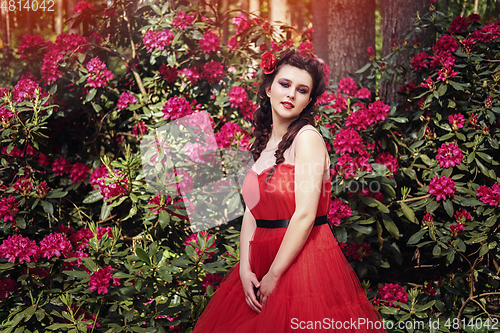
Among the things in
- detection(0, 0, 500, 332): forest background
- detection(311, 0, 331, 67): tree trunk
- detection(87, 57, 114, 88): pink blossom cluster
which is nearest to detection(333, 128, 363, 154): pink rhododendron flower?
detection(0, 0, 500, 332): forest background

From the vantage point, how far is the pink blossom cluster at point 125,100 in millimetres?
3031

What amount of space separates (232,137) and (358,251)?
118 cm

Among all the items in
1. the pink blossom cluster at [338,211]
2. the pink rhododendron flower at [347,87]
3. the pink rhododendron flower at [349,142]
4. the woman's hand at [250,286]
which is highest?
the pink rhododendron flower at [347,87]

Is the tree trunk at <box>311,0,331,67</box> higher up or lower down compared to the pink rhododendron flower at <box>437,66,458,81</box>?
higher up

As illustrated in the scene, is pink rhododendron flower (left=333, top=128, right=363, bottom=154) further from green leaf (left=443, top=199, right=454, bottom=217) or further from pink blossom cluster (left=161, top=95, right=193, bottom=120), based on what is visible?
pink blossom cluster (left=161, top=95, right=193, bottom=120)

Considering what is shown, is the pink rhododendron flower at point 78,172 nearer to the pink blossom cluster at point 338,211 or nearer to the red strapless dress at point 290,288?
the red strapless dress at point 290,288

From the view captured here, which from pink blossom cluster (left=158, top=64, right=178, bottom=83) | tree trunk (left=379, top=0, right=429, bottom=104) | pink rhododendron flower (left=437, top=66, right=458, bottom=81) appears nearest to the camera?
pink rhododendron flower (left=437, top=66, right=458, bottom=81)

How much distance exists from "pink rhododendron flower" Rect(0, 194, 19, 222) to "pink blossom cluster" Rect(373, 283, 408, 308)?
2.47 m

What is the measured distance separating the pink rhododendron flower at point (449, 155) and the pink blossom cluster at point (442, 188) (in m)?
0.12

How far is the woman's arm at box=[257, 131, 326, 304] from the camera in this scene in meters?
1.43

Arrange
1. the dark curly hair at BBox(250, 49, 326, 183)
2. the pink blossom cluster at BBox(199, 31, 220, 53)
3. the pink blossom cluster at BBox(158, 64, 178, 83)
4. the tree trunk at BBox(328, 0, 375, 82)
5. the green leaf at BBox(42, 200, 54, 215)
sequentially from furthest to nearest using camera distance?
the tree trunk at BBox(328, 0, 375, 82) → the pink blossom cluster at BBox(158, 64, 178, 83) → the pink blossom cluster at BBox(199, 31, 220, 53) → the green leaf at BBox(42, 200, 54, 215) → the dark curly hair at BBox(250, 49, 326, 183)

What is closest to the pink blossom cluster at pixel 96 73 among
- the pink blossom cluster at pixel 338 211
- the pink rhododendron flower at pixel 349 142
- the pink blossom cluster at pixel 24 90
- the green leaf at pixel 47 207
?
the pink blossom cluster at pixel 24 90

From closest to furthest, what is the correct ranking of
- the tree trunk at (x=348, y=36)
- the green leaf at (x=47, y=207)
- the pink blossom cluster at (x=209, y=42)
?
1. the green leaf at (x=47, y=207)
2. the pink blossom cluster at (x=209, y=42)
3. the tree trunk at (x=348, y=36)

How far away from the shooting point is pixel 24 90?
2.79m
